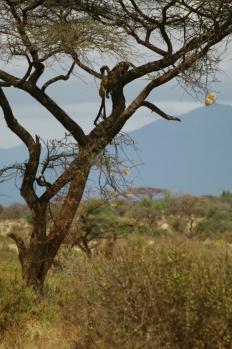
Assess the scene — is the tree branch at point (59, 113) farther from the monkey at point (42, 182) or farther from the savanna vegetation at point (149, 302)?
the savanna vegetation at point (149, 302)

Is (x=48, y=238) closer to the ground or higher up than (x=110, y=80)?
closer to the ground

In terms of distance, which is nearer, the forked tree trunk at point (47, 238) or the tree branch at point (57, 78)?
the forked tree trunk at point (47, 238)

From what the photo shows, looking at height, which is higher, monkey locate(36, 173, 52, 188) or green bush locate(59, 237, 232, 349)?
monkey locate(36, 173, 52, 188)

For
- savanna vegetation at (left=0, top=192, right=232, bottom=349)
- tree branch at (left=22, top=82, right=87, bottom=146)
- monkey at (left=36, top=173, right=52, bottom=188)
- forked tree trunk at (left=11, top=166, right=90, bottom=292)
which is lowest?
savanna vegetation at (left=0, top=192, right=232, bottom=349)

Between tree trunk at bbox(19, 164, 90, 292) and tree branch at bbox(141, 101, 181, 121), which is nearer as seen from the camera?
tree trunk at bbox(19, 164, 90, 292)

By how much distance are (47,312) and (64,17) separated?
471 cm

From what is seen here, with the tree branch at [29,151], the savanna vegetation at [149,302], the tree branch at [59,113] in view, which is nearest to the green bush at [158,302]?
the savanna vegetation at [149,302]


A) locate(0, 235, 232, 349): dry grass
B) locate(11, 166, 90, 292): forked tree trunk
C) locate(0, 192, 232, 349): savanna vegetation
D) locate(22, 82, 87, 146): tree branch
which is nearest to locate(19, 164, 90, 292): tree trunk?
locate(11, 166, 90, 292): forked tree trunk

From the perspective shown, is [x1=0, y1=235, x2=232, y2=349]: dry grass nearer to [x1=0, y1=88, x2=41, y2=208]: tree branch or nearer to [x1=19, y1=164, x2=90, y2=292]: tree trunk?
[x1=19, y1=164, x2=90, y2=292]: tree trunk

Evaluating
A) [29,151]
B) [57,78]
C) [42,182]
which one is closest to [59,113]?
[57,78]

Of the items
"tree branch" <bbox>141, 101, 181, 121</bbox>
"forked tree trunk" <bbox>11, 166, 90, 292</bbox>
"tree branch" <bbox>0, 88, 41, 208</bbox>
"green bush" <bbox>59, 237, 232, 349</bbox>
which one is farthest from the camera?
"tree branch" <bbox>141, 101, 181, 121</bbox>

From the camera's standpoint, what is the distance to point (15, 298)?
8.63 meters

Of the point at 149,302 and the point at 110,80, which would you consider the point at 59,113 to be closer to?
the point at 110,80

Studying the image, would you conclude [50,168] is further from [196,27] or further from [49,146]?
[196,27]
